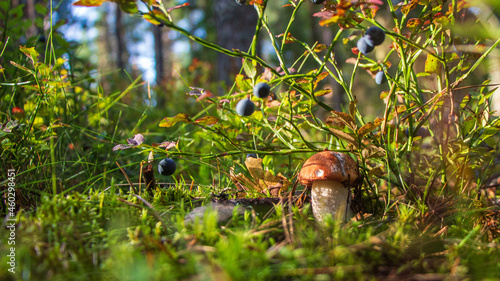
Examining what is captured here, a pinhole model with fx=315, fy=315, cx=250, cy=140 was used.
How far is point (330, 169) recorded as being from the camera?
117 cm

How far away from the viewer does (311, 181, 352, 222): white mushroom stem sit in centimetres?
122

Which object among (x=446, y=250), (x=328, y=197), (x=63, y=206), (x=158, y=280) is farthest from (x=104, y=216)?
(x=446, y=250)

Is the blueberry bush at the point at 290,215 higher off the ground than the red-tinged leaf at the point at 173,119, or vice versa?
the red-tinged leaf at the point at 173,119

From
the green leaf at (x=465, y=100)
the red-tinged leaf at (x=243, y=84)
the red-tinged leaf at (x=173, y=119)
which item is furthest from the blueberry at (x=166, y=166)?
the green leaf at (x=465, y=100)

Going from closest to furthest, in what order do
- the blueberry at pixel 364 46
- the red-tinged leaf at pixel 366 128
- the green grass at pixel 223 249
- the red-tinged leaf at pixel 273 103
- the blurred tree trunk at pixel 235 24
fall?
the green grass at pixel 223 249, the blueberry at pixel 364 46, the red-tinged leaf at pixel 366 128, the red-tinged leaf at pixel 273 103, the blurred tree trunk at pixel 235 24

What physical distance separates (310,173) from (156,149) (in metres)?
0.61

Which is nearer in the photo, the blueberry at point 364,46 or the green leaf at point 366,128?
the blueberry at point 364,46

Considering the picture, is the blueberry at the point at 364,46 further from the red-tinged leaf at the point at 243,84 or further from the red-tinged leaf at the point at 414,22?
the red-tinged leaf at the point at 243,84

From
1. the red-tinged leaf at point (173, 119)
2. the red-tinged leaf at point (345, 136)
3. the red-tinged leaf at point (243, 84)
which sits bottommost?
the red-tinged leaf at point (345, 136)

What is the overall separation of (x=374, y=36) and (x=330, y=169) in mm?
481

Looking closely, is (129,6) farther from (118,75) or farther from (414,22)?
(118,75)

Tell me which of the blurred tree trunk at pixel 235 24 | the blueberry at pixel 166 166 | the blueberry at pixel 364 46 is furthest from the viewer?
the blurred tree trunk at pixel 235 24

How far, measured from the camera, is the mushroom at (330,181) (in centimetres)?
118

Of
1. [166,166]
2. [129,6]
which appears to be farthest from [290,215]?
[129,6]
